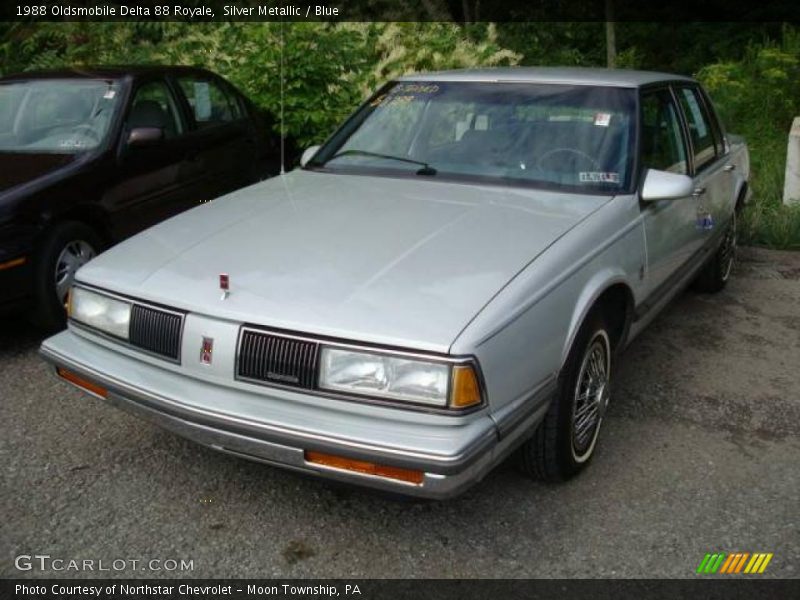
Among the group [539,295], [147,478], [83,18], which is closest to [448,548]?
[539,295]

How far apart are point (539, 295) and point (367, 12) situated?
503 inches

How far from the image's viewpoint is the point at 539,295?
275 centimetres

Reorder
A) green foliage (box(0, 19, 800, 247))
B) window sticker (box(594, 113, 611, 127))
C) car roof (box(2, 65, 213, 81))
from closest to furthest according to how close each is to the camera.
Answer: window sticker (box(594, 113, 611, 127))
car roof (box(2, 65, 213, 81))
green foliage (box(0, 19, 800, 247))

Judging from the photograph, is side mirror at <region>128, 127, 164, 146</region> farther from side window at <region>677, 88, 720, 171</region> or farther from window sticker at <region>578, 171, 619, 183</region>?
side window at <region>677, 88, 720, 171</region>

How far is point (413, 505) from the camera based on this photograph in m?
3.11

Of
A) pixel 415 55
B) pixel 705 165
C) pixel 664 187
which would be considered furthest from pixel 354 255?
pixel 415 55

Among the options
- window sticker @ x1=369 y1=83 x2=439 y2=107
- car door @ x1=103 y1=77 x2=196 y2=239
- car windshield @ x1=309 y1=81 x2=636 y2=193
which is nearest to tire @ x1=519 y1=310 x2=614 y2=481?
car windshield @ x1=309 y1=81 x2=636 y2=193

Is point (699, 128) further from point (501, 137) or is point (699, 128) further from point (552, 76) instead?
point (501, 137)

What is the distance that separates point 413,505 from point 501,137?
1782mm

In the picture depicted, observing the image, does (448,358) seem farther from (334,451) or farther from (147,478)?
(147,478)

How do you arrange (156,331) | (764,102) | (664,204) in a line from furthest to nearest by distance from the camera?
(764,102) → (664,204) → (156,331)

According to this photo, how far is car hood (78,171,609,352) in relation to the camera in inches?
102
